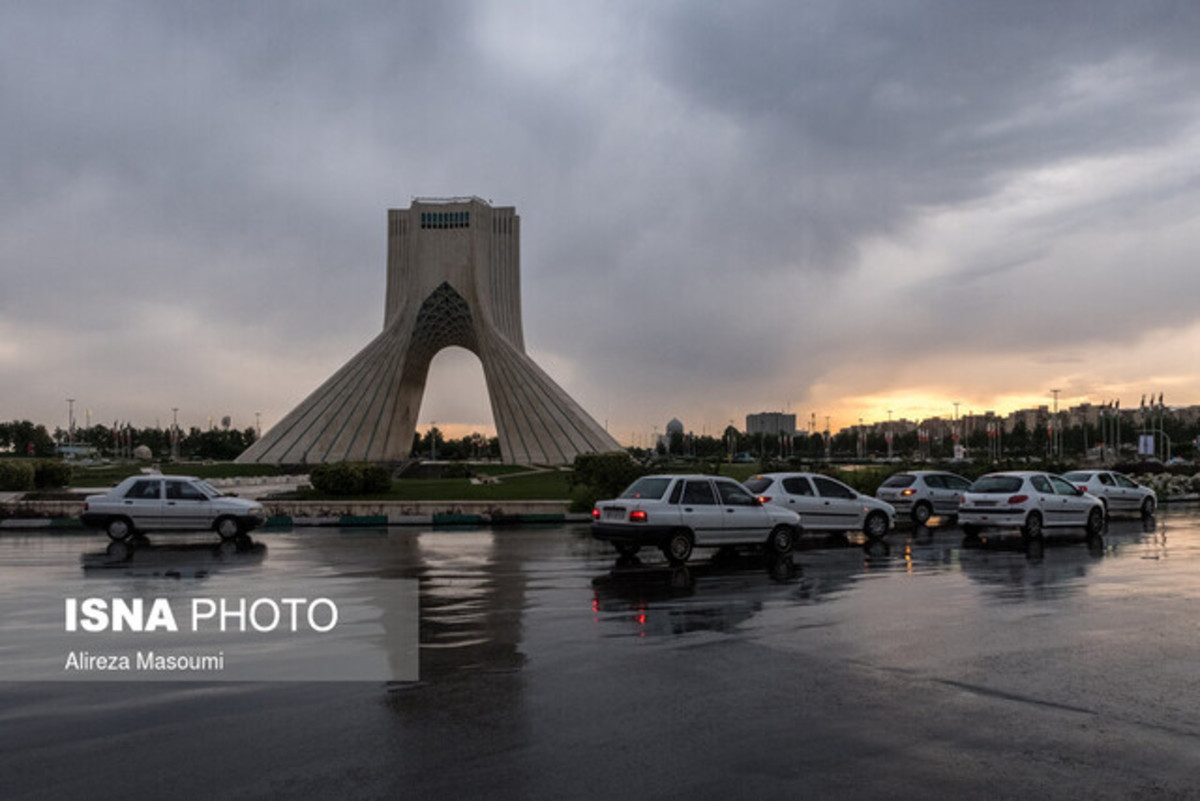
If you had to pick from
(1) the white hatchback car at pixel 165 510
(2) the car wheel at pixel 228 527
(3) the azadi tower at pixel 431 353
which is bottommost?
(2) the car wheel at pixel 228 527

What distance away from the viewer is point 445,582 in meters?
12.0

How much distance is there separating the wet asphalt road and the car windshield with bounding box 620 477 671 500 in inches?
141

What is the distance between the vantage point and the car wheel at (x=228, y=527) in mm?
18609

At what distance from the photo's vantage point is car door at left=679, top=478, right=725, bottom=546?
1445cm

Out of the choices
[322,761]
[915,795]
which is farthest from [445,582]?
[915,795]

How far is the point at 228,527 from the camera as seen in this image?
18641 millimetres

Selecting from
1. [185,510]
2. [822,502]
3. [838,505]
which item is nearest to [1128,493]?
[838,505]

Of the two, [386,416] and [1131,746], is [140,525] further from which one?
[386,416]

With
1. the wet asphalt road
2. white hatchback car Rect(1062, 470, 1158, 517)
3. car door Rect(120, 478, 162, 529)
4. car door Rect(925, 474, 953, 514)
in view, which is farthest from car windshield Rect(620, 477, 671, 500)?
white hatchback car Rect(1062, 470, 1158, 517)

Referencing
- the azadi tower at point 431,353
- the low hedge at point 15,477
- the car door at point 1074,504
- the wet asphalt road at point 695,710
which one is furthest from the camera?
the azadi tower at point 431,353

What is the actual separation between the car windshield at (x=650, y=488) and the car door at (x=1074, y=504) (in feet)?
33.5

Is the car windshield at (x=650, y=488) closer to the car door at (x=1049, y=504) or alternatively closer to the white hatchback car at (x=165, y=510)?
the white hatchback car at (x=165, y=510)

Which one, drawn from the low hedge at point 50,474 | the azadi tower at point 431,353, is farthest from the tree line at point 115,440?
the low hedge at point 50,474

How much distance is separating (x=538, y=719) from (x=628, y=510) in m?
8.55
